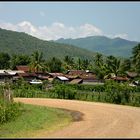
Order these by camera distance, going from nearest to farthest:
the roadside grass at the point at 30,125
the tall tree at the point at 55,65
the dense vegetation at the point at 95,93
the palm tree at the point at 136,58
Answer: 1. the roadside grass at the point at 30,125
2. the dense vegetation at the point at 95,93
3. the palm tree at the point at 136,58
4. the tall tree at the point at 55,65

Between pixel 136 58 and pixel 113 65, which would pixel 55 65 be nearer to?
pixel 113 65

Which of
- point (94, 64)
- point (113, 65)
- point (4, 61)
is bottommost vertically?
point (4, 61)

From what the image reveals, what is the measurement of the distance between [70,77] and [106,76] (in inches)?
564

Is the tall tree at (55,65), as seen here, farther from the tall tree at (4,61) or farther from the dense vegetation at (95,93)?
the dense vegetation at (95,93)

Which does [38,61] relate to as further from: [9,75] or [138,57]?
[138,57]

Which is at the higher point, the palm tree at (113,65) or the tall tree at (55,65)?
the palm tree at (113,65)

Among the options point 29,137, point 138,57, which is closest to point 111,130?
point 29,137

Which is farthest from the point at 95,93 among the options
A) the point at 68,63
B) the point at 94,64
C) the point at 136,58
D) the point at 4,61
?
the point at 4,61

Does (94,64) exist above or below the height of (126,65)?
below

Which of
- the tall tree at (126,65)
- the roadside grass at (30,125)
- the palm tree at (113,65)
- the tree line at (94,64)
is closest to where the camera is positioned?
the roadside grass at (30,125)

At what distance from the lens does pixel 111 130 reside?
2264cm

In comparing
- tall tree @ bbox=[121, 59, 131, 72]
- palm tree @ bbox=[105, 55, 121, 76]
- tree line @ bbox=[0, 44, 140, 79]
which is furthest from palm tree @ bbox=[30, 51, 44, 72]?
tall tree @ bbox=[121, 59, 131, 72]

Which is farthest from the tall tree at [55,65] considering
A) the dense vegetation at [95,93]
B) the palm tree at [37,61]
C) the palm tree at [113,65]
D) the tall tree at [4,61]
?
the dense vegetation at [95,93]

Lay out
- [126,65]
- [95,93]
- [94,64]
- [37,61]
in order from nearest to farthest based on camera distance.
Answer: [95,93], [126,65], [37,61], [94,64]
